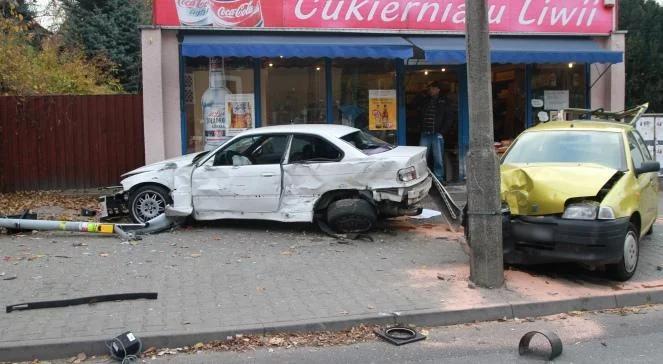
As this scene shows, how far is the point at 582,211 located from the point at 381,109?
7.10m

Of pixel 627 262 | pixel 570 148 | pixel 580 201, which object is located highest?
pixel 570 148

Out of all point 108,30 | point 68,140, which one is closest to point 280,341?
point 68,140

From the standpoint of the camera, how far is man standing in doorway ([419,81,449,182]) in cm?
1344

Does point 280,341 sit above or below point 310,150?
below

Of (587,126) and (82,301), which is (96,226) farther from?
(587,126)

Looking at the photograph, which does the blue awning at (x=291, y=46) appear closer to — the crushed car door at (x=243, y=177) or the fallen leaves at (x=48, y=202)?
the crushed car door at (x=243, y=177)

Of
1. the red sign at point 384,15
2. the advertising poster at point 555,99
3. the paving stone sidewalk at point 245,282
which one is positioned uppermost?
the red sign at point 384,15

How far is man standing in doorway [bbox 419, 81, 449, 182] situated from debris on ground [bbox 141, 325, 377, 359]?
8240mm

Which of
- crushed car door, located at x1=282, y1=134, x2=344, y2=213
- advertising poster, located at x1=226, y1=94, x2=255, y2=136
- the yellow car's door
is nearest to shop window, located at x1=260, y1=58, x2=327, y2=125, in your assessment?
advertising poster, located at x1=226, y1=94, x2=255, y2=136

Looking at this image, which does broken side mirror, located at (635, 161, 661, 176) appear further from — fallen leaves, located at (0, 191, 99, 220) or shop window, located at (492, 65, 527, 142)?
fallen leaves, located at (0, 191, 99, 220)

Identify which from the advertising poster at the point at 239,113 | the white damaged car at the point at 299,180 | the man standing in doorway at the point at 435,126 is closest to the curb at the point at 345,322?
the white damaged car at the point at 299,180

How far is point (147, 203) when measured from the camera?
9.74m

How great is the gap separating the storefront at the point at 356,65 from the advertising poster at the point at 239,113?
0.02 metres

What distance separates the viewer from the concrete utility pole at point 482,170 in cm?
659
